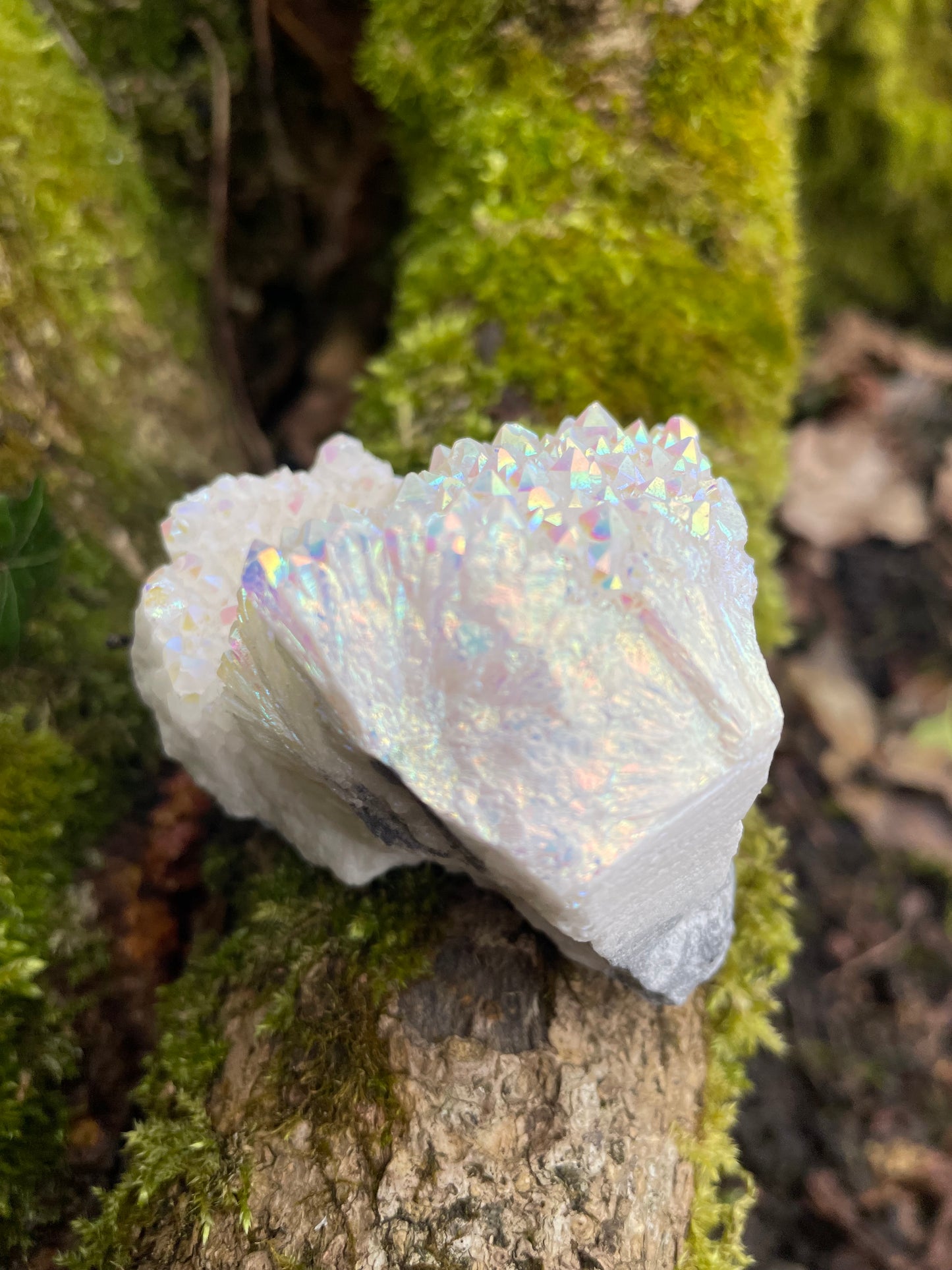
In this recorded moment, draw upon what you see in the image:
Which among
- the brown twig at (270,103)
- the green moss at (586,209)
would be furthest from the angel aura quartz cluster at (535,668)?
the brown twig at (270,103)

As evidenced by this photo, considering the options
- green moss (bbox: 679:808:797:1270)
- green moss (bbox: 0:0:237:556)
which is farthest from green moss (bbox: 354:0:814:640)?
green moss (bbox: 679:808:797:1270)

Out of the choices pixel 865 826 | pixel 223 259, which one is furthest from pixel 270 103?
pixel 865 826

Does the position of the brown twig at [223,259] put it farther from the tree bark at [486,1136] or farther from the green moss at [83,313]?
the tree bark at [486,1136]

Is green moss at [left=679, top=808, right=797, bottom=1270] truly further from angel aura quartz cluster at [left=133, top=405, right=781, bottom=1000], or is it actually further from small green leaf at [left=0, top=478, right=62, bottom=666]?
small green leaf at [left=0, top=478, right=62, bottom=666]

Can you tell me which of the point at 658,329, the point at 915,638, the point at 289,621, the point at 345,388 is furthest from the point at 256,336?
the point at 915,638

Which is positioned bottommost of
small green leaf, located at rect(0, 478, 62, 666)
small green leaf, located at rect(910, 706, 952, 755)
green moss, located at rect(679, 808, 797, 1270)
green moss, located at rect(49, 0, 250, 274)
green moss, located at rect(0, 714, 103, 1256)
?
small green leaf, located at rect(910, 706, 952, 755)

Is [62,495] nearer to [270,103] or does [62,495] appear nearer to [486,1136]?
[270,103]

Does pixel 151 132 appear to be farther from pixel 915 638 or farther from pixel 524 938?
pixel 915 638

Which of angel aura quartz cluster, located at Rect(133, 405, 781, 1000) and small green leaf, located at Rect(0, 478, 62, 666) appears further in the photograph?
small green leaf, located at Rect(0, 478, 62, 666)
